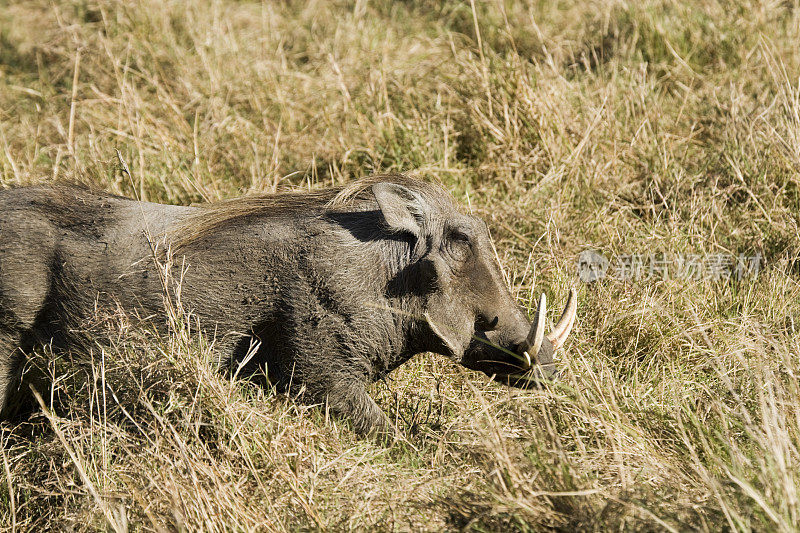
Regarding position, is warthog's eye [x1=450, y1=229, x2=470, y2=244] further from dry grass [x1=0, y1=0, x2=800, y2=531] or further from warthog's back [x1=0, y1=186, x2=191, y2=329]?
warthog's back [x1=0, y1=186, x2=191, y2=329]

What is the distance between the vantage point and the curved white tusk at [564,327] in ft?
10.9

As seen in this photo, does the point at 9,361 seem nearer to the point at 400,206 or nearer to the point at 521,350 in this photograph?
the point at 400,206

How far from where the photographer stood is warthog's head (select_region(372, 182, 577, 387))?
3.23 m

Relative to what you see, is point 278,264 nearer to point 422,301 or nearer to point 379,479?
point 422,301

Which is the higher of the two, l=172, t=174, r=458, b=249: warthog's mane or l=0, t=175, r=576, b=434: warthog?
l=172, t=174, r=458, b=249: warthog's mane

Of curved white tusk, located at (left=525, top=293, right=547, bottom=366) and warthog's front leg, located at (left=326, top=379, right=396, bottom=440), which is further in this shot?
warthog's front leg, located at (left=326, top=379, right=396, bottom=440)

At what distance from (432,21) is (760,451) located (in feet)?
15.0

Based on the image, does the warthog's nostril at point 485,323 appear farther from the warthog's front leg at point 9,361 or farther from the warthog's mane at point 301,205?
the warthog's front leg at point 9,361

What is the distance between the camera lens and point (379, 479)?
9.64 ft

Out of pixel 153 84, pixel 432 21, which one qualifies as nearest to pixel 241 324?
pixel 153 84

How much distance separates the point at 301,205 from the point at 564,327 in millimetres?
1099

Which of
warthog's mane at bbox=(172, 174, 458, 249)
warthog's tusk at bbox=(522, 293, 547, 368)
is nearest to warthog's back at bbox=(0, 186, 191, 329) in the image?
warthog's mane at bbox=(172, 174, 458, 249)

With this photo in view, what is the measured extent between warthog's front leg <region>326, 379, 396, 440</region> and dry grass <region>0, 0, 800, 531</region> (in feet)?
0.19

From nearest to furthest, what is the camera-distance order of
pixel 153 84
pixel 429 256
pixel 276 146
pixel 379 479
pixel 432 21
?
pixel 379 479, pixel 429 256, pixel 276 146, pixel 153 84, pixel 432 21
